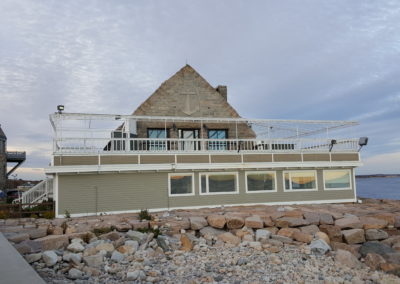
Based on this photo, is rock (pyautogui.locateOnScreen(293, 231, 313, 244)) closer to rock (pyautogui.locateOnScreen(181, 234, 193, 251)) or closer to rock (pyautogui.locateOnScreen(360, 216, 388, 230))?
rock (pyautogui.locateOnScreen(360, 216, 388, 230))

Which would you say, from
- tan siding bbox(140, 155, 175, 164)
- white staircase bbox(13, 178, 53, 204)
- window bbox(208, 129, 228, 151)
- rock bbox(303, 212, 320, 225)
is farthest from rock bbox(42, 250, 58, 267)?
window bbox(208, 129, 228, 151)

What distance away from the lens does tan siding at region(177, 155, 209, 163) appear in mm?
16922

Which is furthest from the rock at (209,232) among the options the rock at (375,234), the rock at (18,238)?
the rock at (18,238)

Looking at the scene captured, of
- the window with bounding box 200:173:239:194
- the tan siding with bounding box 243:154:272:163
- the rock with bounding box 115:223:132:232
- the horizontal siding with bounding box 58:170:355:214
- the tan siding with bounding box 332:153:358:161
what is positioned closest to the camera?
the rock with bounding box 115:223:132:232

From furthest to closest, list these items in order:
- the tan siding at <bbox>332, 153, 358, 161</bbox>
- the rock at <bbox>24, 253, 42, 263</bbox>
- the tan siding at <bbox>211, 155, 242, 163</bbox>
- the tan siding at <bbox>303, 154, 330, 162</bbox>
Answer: the tan siding at <bbox>332, 153, 358, 161</bbox>
the tan siding at <bbox>303, 154, 330, 162</bbox>
the tan siding at <bbox>211, 155, 242, 163</bbox>
the rock at <bbox>24, 253, 42, 263</bbox>

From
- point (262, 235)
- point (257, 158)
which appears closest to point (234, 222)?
point (262, 235)

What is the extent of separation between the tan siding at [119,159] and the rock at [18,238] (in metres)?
5.50

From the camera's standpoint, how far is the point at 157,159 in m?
16.6

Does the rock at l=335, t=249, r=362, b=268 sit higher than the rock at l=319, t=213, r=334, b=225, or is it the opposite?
the rock at l=319, t=213, r=334, b=225

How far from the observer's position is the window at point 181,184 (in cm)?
1688

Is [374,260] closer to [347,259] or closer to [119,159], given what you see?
[347,259]

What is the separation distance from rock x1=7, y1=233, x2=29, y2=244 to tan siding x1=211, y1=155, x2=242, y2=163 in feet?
29.7

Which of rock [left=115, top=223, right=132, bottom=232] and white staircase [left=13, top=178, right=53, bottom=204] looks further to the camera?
white staircase [left=13, top=178, right=53, bottom=204]

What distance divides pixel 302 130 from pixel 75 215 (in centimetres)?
1386
